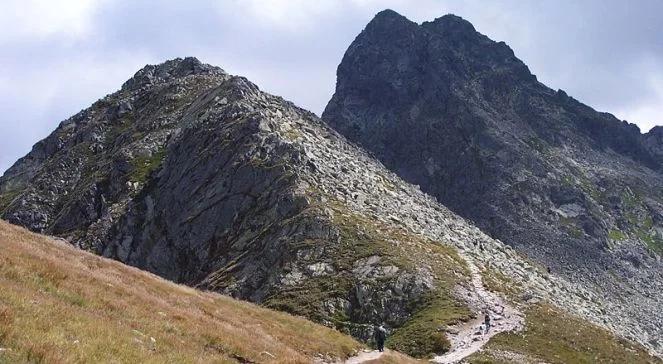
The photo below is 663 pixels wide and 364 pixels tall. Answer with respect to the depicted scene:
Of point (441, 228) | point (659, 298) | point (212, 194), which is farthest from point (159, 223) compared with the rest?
point (659, 298)

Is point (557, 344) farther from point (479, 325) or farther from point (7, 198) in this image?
point (7, 198)

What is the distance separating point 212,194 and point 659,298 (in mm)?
153684

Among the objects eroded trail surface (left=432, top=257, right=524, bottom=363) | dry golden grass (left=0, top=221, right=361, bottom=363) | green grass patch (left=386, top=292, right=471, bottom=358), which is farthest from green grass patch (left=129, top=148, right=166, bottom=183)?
dry golden grass (left=0, top=221, right=361, bottom=363)

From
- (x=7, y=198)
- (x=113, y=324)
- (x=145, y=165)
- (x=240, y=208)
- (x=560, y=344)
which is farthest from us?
(x=7, y=198)

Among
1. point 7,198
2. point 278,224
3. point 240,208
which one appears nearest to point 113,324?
point 278,224

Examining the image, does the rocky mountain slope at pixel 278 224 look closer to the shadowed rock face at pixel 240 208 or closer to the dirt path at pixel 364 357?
the shadowed rock face at pixel 240 208

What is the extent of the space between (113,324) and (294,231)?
72.8 metres

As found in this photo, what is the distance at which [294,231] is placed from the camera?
91562 mm

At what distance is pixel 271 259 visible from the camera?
3504 inches

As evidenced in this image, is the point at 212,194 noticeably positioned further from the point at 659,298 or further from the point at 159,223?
the point at 659,298

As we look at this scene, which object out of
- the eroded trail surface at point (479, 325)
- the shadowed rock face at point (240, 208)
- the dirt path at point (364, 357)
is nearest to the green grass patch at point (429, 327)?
the eroded trail surface at point (479, 325)

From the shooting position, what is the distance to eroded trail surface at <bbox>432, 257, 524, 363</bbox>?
63.0 meters

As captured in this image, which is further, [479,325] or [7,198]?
[7,198]

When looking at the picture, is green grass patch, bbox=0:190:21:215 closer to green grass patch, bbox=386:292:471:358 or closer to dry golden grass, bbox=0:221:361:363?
green grass patch, bbox=386:292:471:358
